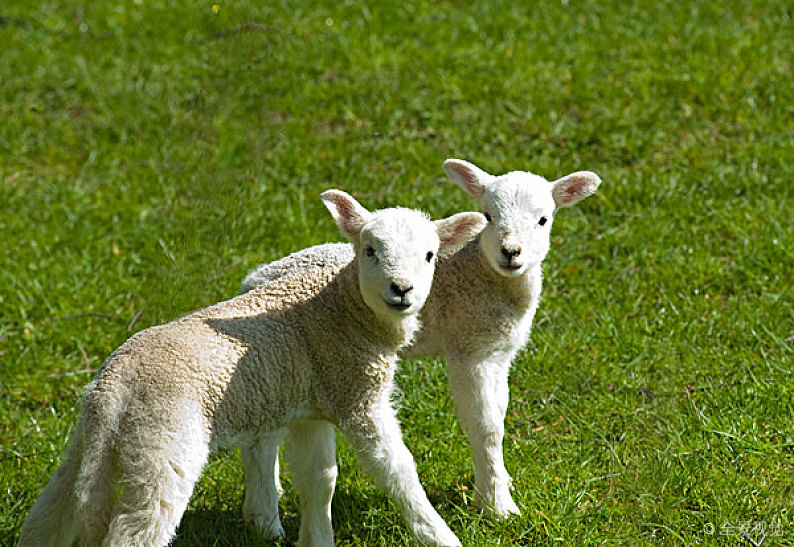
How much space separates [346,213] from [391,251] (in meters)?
0.43

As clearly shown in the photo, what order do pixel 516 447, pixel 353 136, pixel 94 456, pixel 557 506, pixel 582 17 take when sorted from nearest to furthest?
pixel 94 456
pixel 557 506
pixel 516 447
pixel 353 136
pixel 582 17

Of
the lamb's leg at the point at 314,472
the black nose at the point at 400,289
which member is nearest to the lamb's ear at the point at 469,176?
the black nose at the point at 400,289

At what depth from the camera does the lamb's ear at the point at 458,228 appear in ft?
15.9

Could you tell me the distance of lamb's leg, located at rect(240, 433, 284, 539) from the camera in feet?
17.3

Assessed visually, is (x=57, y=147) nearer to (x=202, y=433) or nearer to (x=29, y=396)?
(x=29, y=396)

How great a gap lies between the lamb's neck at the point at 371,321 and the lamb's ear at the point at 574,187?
1.07m

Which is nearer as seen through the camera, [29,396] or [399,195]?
[29,396]

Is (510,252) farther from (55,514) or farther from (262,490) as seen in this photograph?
(55,514)

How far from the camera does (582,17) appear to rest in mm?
9828

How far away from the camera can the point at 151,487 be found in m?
4.07

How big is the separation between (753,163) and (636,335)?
2.26 m

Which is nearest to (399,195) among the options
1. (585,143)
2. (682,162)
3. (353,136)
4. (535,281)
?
(353,136)

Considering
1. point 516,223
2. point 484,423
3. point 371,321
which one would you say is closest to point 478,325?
point 484,423

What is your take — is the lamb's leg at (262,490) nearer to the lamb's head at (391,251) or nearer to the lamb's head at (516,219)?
the lamb's head at (391,251)
